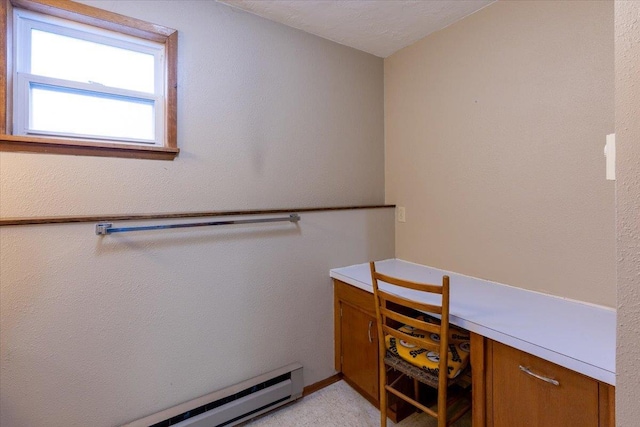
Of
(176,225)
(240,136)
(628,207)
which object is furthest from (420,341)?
(240,136)

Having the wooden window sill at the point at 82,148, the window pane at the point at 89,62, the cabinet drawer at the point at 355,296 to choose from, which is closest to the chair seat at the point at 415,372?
the cabinet drawer at the point at 355,296

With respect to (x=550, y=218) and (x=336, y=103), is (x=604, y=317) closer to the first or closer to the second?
(x=550, y=218)

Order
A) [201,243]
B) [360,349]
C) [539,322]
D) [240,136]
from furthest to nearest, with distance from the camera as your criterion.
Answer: [360,349]
[240,136]
[201,243]
[539,322]

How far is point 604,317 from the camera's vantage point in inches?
47.6

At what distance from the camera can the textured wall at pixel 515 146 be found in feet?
4.27

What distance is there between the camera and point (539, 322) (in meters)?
1.17

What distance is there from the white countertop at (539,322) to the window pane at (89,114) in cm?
144

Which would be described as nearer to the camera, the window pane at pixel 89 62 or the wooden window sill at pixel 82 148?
the wooden window sill at pixel 82 148

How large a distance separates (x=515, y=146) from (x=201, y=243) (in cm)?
173

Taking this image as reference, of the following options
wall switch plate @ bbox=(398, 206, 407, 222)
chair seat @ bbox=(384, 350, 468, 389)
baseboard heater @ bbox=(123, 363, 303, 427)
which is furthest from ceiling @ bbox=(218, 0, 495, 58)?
baseboard heater @ bbox=(123, 363, 303, 427)

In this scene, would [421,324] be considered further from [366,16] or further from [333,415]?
[366,16]

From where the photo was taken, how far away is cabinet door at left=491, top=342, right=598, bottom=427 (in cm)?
91

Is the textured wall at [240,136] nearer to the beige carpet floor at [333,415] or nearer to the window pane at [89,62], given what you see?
the window pane at [89,62]

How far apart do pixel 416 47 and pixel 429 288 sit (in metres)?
1.71
